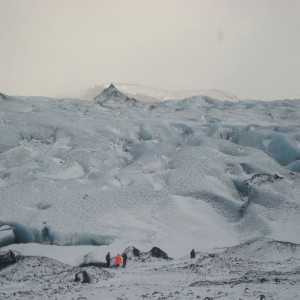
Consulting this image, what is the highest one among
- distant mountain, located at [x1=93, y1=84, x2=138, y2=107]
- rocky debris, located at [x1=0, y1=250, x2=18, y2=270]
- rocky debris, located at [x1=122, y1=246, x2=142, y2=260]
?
distant mountain, located at [x1=93, y1=84, x2=138, y2=107]

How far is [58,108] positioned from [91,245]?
36.6 m

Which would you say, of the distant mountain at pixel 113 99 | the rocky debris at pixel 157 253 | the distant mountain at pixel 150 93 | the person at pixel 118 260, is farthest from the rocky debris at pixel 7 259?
the distant mountain at pixel 150 93

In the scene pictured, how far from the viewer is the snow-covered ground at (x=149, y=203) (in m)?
20.5

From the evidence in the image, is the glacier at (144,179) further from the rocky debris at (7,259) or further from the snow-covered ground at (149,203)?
the rocky debris at (7,259)

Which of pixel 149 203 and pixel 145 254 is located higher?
pixel 149 203

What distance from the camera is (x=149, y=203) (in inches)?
1389

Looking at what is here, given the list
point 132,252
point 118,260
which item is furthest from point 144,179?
point 118,260

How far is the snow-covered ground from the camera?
20.5 metres

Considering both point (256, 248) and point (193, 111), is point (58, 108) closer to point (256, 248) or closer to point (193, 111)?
point (193, 111)

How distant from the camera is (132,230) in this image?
31.7 meters

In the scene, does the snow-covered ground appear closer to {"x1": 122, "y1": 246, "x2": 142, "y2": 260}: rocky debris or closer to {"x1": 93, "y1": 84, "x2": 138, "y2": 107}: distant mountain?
{"x1": 122, "y1": 246, "x2": 142, "y2": 260}: rocky debris

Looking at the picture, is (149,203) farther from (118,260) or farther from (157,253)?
(118,260)

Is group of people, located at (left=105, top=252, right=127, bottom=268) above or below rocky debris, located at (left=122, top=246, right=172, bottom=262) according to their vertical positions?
above

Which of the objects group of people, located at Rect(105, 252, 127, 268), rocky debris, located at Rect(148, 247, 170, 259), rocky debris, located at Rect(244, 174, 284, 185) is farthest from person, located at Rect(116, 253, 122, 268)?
rocky debris, located at Rect(244, 174, 284, 185)
